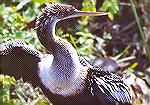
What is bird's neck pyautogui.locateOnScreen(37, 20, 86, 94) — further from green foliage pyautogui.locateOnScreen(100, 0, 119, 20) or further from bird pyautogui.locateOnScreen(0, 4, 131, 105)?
green foliage pyautogui.locateOnScreen(100, 0, 119, 20)

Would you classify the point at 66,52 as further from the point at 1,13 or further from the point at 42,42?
the point at 1,13

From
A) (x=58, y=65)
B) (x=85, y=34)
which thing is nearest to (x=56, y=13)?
(x=58, y=65)

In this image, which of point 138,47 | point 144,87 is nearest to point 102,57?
point 144,87

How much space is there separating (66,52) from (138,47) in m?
0.57

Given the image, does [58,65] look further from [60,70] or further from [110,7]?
[110,7]

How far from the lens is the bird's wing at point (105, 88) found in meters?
1.04

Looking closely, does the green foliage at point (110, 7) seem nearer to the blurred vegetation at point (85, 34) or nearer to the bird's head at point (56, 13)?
the blurred vegetation at point (85, 34)

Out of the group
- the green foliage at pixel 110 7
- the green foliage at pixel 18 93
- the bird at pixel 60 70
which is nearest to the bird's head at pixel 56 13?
the bird at pixel 60 70

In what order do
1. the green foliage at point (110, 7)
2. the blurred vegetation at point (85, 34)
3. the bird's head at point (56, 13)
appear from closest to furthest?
the bird's head at point (56, 13) → the blurred vegetation at point (85, 34) → the green foliage at point (110, 7)

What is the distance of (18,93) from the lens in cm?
118

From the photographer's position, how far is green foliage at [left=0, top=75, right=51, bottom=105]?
1.10 metres

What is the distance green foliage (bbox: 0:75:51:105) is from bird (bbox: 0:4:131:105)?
0.13 ft

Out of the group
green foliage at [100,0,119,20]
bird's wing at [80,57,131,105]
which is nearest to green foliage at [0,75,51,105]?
bird's wing at [80,57,131,105]

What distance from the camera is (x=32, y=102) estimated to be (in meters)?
1.14
